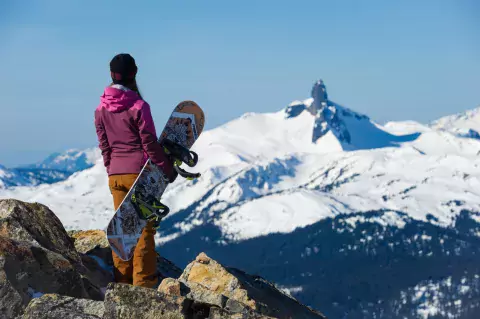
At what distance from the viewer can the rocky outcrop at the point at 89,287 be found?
10.8 meters

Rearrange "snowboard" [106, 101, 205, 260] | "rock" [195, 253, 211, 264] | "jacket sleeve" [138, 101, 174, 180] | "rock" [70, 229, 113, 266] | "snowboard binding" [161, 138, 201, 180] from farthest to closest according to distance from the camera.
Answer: "rock" [70, 229, 113, 266] → "rock" [195, 253, 211, 264] → "snowboard binding" [161, 138, 201, 180] → "snowboard" [106, 101, 205, 260] → "jacket sleeve" [138, 101, 174, 180]

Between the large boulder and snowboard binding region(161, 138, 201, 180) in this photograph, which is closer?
the large boulder

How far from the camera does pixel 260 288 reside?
17844mm

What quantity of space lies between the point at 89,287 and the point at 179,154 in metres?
3.48

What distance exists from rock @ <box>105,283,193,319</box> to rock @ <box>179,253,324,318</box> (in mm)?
3791

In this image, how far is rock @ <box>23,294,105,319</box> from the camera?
422 inches

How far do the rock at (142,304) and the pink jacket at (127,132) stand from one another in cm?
410

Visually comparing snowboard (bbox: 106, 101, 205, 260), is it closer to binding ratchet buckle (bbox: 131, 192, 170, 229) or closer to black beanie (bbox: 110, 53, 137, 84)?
binding ratchet buckle (bbox: 131, 192, 170, 229)

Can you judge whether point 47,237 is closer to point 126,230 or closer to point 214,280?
point 126,230

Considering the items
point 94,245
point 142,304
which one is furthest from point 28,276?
point 94,245

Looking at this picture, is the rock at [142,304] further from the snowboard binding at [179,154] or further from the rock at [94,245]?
the rock at [94,245]

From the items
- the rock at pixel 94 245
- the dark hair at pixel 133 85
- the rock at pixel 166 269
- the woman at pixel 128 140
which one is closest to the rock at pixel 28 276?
the woman at pixel 128 140

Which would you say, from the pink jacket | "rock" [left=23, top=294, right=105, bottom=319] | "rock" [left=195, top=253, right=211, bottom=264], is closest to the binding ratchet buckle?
the pink jacket

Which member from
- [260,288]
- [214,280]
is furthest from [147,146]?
[260,288]
